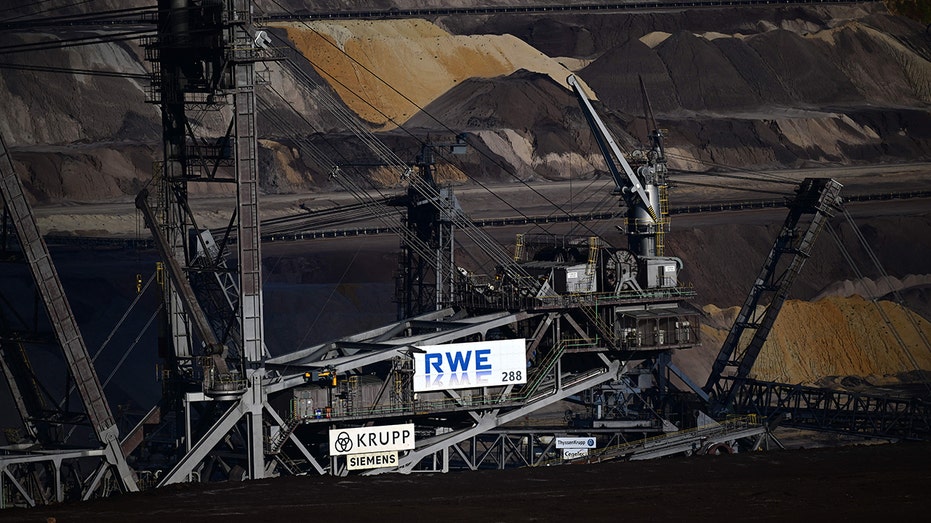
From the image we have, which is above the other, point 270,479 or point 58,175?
point 58,175

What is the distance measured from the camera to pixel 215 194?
125m

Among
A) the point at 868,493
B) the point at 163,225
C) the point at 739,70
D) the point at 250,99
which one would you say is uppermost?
the point at 739,70

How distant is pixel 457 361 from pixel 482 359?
3.96ft

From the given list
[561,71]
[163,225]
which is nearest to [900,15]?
[561,71]

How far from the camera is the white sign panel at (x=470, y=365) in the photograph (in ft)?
192

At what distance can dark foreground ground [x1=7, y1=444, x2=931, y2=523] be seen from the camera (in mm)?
43969

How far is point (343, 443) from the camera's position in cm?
5734

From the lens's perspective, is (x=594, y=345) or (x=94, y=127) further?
(x=94, y=127)

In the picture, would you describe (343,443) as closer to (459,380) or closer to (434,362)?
(434,362)

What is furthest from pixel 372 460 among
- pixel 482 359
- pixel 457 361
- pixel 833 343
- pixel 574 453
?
pixel 833 343

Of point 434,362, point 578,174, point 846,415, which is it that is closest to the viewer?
point 434,362

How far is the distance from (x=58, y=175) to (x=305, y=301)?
3659cm

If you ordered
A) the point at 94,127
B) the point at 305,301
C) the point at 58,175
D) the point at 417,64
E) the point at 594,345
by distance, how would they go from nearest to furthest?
the point at 594,345, the point at 305,301, the point at 58,175, the point at 94,127, the point at 417,64

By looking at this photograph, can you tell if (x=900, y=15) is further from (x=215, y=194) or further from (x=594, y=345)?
(x=594, y=345)
